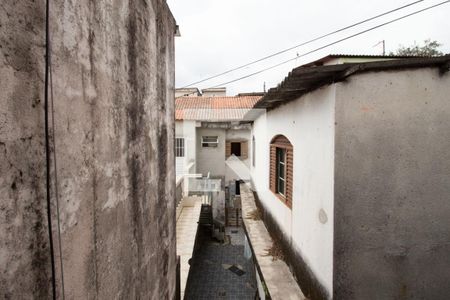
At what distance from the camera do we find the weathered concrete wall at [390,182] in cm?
354

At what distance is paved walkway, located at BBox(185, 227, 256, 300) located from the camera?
10.0 meters

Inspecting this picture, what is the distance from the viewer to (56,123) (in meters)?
1.45

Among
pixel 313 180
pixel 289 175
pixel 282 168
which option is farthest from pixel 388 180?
pixel 282 168

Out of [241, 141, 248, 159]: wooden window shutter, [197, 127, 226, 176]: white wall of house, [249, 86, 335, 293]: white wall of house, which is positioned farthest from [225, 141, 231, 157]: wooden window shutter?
[249, 86, 335, 293]: white wall of house

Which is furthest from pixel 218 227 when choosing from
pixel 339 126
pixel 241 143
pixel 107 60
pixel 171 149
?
pixel 107 60

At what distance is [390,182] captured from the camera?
11.8 feet

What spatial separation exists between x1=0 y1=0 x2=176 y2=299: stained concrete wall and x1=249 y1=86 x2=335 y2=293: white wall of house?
→ 258cm

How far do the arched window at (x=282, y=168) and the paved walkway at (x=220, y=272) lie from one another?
169 inches

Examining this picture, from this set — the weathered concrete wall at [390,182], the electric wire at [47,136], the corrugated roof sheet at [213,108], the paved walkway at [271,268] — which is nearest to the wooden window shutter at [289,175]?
the paved walkway at [271,268]

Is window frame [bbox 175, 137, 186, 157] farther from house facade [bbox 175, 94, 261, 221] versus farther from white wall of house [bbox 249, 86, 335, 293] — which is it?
white wall of house [bbox 249, 86, 335, 293]

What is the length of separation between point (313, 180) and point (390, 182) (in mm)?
1179

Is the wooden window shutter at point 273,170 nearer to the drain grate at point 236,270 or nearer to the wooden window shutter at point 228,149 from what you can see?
the drain grate at point 236,270

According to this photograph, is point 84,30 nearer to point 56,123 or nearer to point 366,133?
point 56,123

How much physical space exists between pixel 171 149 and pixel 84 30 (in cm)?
288
